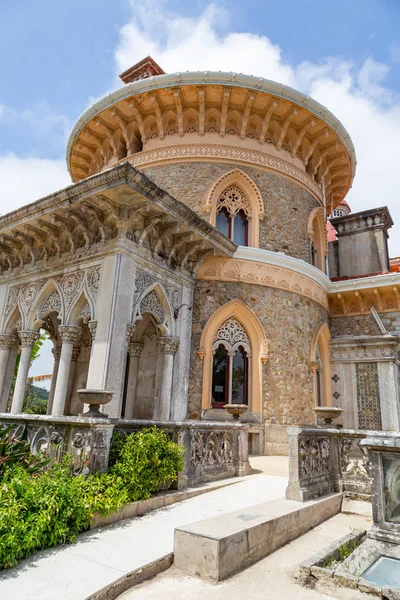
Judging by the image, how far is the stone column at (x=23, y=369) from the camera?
376 inches

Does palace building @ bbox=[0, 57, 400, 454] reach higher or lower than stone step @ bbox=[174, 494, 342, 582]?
higher

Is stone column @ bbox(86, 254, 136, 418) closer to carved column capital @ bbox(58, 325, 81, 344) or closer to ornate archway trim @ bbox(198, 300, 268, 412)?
carved column capital @ bbox(58, 325, 81, 344)

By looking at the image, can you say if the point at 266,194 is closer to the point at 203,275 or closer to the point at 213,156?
the point at 213,156

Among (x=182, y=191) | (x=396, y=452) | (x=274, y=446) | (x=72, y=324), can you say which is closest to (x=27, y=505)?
(x=396, y=452)

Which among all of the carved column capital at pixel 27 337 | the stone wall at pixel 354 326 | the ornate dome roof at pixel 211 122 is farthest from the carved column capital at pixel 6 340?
the stone wall at pixel 354 326

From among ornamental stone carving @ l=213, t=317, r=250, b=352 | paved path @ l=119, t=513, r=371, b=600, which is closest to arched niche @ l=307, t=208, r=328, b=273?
ornamental stone carving @ l=213, t=317, r=250, b=352

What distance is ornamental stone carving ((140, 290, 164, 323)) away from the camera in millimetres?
9055

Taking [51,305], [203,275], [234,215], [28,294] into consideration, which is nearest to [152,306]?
[203,275]

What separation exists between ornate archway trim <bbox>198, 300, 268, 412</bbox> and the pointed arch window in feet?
0.51

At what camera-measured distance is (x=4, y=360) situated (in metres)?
10.7

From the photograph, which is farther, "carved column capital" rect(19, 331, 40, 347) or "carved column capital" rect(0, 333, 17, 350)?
"carved column capital" rect(0, 333, 17, 350)

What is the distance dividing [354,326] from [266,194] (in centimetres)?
522

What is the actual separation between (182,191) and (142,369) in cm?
500

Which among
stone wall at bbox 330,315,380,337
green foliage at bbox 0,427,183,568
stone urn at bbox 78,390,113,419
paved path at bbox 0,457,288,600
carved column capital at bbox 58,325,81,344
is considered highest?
stone wall at bbox 330,315,380,337
